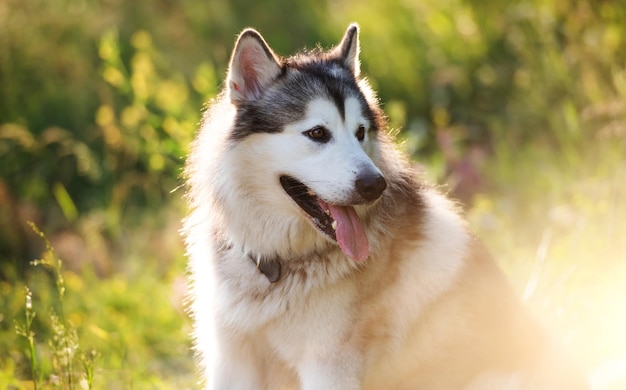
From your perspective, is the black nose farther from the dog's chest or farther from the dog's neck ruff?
the dog's neck ruff

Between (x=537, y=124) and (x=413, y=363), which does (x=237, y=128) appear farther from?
(x=537, y=124)

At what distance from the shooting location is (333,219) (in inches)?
135

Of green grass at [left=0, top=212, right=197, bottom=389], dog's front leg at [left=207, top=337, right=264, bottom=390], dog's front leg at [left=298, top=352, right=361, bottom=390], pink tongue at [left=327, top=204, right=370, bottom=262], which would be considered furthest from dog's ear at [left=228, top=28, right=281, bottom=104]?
green grass at [left=0, top=212, right=197, bottom=389]

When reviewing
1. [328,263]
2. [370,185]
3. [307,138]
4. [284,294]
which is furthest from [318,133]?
[284,294]

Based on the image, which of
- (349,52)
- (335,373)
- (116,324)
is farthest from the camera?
(116,324)

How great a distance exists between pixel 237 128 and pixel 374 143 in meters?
0.58

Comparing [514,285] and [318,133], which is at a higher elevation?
[318,133]

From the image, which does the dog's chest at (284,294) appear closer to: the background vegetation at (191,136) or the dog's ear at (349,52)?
the background vegetation at (191,136)

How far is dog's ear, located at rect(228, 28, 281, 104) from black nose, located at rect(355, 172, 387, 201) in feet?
2.08

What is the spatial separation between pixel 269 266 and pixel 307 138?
54 cm

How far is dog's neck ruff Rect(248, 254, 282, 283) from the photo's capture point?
11.5 feet

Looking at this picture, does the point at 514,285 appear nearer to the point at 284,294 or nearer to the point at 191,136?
the point at 284,294

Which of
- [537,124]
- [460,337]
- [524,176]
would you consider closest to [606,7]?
[537,124]

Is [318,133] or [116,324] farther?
[116,324]
